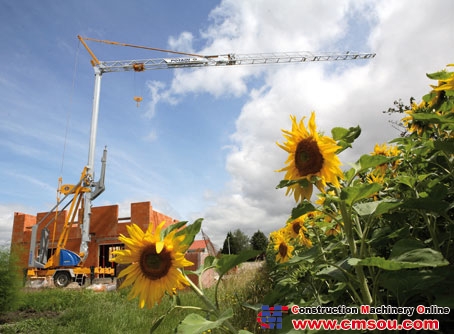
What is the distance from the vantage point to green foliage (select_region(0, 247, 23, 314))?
7484mm

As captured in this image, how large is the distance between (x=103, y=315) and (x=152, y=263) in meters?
5.46

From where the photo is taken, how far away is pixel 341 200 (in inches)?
47.8

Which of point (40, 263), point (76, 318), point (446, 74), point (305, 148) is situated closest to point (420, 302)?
point (305, 148)

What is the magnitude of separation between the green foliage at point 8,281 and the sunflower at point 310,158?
8.46m

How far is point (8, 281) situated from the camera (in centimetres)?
767

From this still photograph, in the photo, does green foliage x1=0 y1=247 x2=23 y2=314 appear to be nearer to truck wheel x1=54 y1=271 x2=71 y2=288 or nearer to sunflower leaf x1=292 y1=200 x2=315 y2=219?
truck wheel x1=54 y1=271 x2=71 y2=288

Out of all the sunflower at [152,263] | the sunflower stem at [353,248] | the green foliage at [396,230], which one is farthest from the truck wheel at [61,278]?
the sunflower stem at [353,248]

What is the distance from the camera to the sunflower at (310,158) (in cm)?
135

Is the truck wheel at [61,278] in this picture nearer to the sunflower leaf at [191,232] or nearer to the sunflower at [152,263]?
the sunflower at [152,263]

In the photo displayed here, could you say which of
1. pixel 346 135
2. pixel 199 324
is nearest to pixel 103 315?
pixel 199 324

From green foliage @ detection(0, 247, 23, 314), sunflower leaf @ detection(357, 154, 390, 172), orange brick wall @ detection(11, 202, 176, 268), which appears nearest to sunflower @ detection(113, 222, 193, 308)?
sunflower leaf @ detection(357, 154, 390, 172)

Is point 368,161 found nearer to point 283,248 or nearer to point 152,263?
point 152,263

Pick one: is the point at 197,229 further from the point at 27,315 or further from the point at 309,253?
the point at 27,315

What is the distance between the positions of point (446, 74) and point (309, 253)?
121cm
